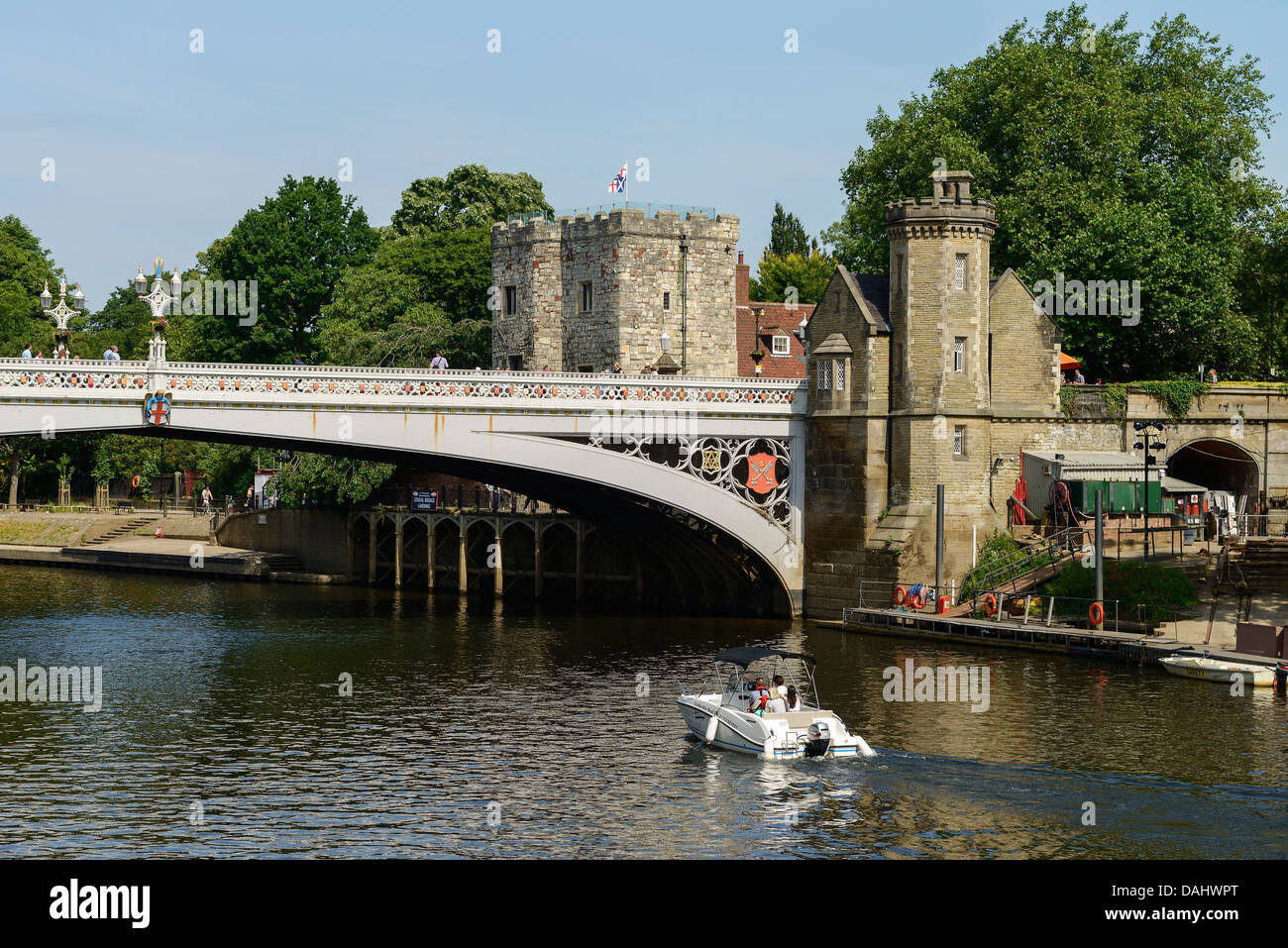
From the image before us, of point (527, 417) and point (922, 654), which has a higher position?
point (527, 417)

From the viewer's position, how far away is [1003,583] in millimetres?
59375

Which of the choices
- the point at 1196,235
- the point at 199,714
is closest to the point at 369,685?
the point at 199,714

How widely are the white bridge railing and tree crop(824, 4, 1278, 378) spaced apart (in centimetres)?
1741

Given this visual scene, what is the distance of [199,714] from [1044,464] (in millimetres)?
33188

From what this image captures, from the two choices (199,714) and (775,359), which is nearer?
(199,714)

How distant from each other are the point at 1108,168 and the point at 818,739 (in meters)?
46.1

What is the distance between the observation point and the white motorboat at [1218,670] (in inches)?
1833

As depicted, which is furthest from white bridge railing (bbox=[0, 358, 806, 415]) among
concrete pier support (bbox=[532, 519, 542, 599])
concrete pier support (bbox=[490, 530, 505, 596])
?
concrete pier support (bbox=[490, 530, 505, 596])

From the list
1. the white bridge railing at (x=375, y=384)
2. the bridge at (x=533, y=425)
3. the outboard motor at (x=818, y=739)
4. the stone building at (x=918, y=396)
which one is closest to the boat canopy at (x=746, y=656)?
the outboard motor at (x=818, y=739)

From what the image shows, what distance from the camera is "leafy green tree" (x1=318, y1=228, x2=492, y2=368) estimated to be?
85938mm

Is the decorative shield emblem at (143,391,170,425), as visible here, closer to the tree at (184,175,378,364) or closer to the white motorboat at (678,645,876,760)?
the white motorboat at (678,645,876,760)

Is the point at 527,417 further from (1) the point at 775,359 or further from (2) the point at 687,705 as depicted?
(1) the point at 775,359

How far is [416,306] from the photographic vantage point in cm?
9050

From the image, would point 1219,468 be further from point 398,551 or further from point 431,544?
point 398,551
